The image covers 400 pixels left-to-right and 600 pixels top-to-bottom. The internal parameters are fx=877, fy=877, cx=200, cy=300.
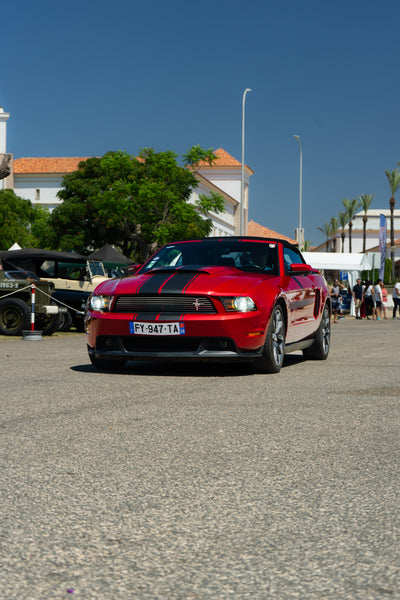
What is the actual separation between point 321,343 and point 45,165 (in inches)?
4065

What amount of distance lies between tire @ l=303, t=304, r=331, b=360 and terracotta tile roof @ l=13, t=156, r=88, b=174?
9881 centimetres

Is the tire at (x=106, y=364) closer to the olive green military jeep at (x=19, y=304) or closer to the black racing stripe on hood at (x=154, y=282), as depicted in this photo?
the black racing stripe on hood at (x=154, y=282)

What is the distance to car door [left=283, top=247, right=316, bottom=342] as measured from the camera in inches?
388

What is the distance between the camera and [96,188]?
6400 centimetres

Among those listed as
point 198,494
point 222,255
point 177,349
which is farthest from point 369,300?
point 198,494

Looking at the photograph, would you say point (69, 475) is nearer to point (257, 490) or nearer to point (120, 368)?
point (257, 490)

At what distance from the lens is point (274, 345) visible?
9.27 meters

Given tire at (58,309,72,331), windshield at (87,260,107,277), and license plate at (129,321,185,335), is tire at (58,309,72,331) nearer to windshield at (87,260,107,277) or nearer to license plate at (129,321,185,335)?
windshield at (87,260,107,277)

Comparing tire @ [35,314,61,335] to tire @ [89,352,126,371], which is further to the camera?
tire @ [35,314,61,335]

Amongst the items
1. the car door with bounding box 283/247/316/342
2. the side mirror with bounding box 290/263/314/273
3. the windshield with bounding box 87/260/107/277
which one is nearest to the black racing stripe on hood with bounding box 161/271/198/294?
the car door with bounding box 283/247/316/342

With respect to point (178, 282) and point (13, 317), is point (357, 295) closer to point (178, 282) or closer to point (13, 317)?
point (13, 317)

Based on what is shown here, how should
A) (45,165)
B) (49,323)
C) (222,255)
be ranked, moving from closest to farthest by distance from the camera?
1. (222,255)
2. (49,323)
3. (45,165)

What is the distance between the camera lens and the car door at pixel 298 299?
9.85 meters

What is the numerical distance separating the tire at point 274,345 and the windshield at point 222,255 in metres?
0.64
